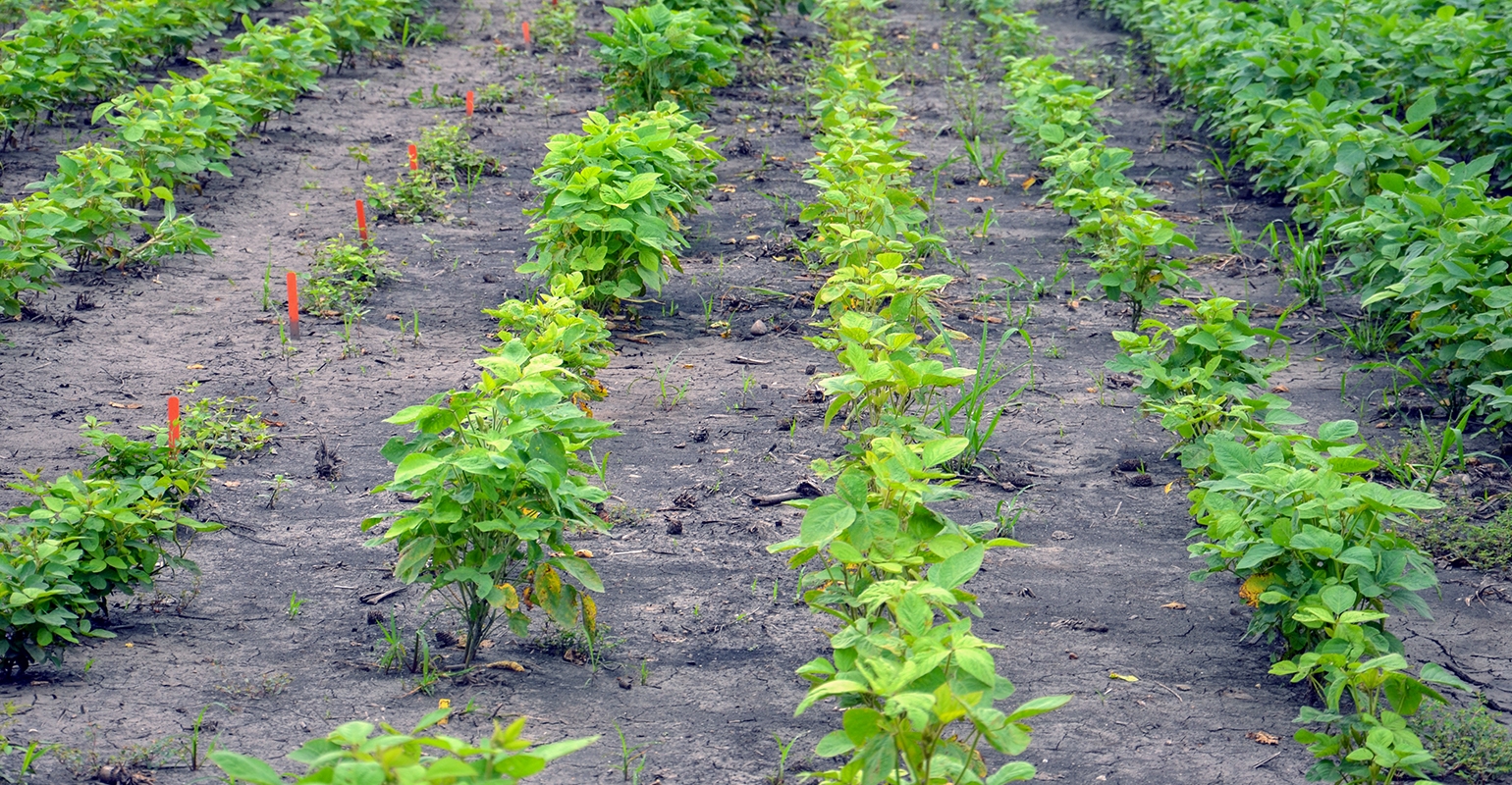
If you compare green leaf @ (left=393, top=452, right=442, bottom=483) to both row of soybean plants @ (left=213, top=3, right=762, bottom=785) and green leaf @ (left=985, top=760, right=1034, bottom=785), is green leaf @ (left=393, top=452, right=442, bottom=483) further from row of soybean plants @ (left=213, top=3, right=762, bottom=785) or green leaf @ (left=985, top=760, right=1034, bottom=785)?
green leaf @ (left=985, top=760, right=1034, bottom=785)

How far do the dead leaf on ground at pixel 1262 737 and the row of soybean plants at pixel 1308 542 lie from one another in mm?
80

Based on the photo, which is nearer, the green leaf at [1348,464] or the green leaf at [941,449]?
the green leaf at [941,449]

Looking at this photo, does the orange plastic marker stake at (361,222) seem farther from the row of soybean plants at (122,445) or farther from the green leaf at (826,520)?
the green leaf at (826,520)

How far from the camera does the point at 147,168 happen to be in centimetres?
590

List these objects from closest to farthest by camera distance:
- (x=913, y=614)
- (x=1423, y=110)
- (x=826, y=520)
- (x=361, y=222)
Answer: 1. (x=913, y=614)
2. (x=826, y=520)
3. (x=1423, y=110)
4. (x=361, y=222)

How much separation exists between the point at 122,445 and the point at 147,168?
3146mm

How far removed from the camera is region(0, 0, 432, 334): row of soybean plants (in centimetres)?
493

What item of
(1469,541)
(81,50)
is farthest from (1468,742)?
(81,50)

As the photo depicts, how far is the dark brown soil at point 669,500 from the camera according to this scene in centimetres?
281

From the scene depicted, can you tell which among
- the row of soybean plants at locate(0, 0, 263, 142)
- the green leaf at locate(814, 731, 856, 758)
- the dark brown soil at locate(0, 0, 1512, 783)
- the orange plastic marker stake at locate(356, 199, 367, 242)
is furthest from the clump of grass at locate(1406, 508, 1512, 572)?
the row of soybean plants at locate(0, 0, 263, 142)

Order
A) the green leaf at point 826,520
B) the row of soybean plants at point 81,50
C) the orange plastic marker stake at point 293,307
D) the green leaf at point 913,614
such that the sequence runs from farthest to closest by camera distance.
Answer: the row of soybean plants at point 81,50 → the orange plastic marker stake at point 293,307 → the green leaf at point 826,520 → the green leaf at point 913,614

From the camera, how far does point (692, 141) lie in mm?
5363

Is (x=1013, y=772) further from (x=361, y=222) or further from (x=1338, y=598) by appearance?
(x=361, y=222)

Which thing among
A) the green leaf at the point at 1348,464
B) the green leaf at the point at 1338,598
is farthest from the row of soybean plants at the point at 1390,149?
the green leaf at the point at 1338,598
